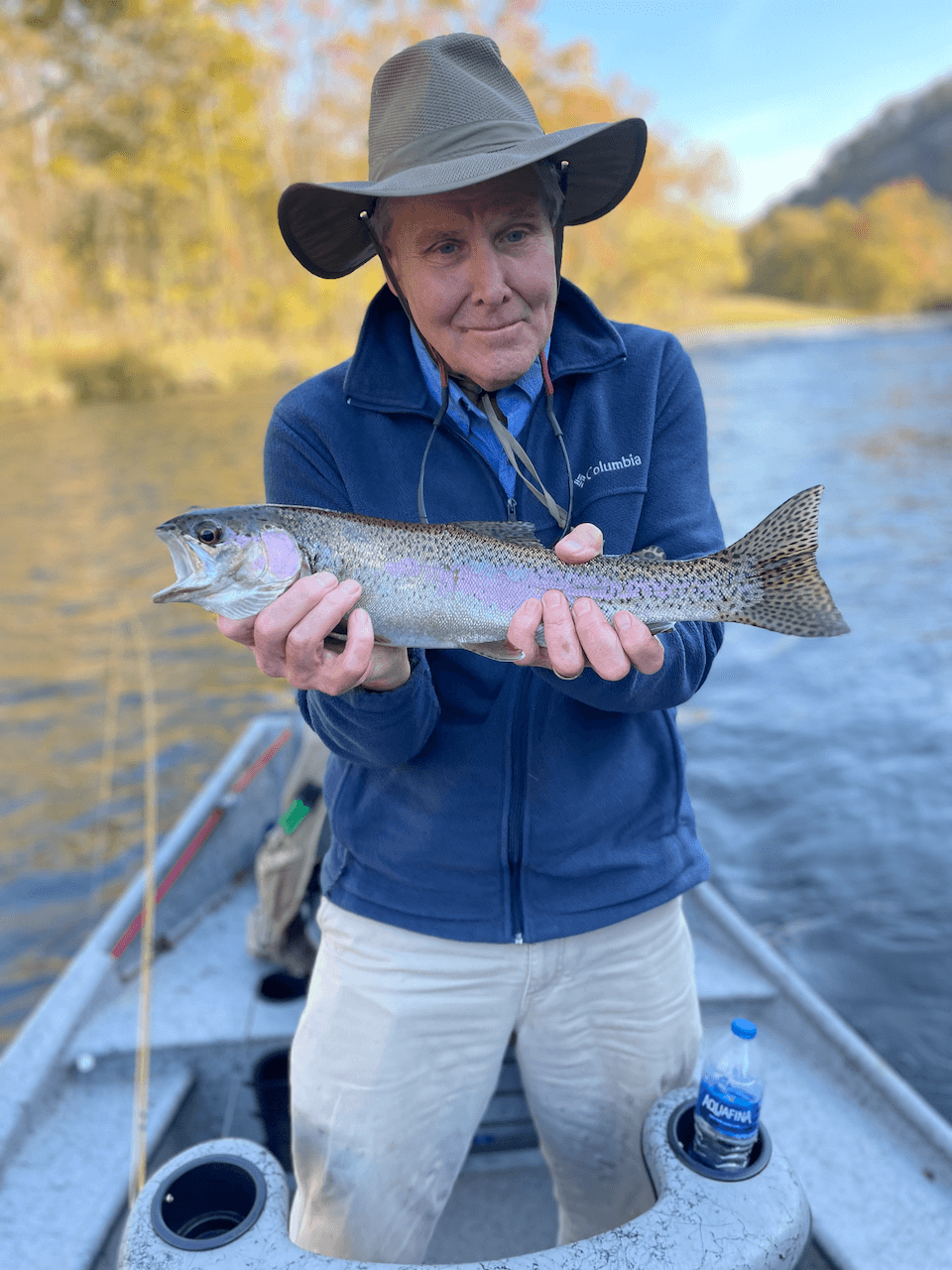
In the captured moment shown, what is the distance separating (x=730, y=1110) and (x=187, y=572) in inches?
71.7

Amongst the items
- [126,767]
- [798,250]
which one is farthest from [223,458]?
[798,250]

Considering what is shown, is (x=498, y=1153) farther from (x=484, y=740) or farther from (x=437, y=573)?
(x=437, y=573)

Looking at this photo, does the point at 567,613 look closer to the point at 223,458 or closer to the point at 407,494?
the point at 407,494

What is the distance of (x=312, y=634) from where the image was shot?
6.56 ft

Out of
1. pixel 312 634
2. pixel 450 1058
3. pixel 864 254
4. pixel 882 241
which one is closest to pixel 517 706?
pixel 312 634

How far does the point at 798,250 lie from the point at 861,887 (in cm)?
14686

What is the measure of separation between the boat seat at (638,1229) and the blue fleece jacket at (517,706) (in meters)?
0.64

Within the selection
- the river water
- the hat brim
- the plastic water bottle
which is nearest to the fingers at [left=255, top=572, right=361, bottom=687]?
the hat brim

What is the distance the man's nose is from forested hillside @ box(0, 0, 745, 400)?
38.9 metres

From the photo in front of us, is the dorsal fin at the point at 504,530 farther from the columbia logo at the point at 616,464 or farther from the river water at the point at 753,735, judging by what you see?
the river water at the point at 753,735

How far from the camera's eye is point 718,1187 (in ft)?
7.05

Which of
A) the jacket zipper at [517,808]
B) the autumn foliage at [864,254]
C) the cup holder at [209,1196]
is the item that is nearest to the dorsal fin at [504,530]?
the jacket zipper at [517,808]

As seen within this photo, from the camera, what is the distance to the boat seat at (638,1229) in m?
1.99

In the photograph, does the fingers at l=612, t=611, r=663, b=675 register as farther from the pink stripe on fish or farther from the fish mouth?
the fish mouth
